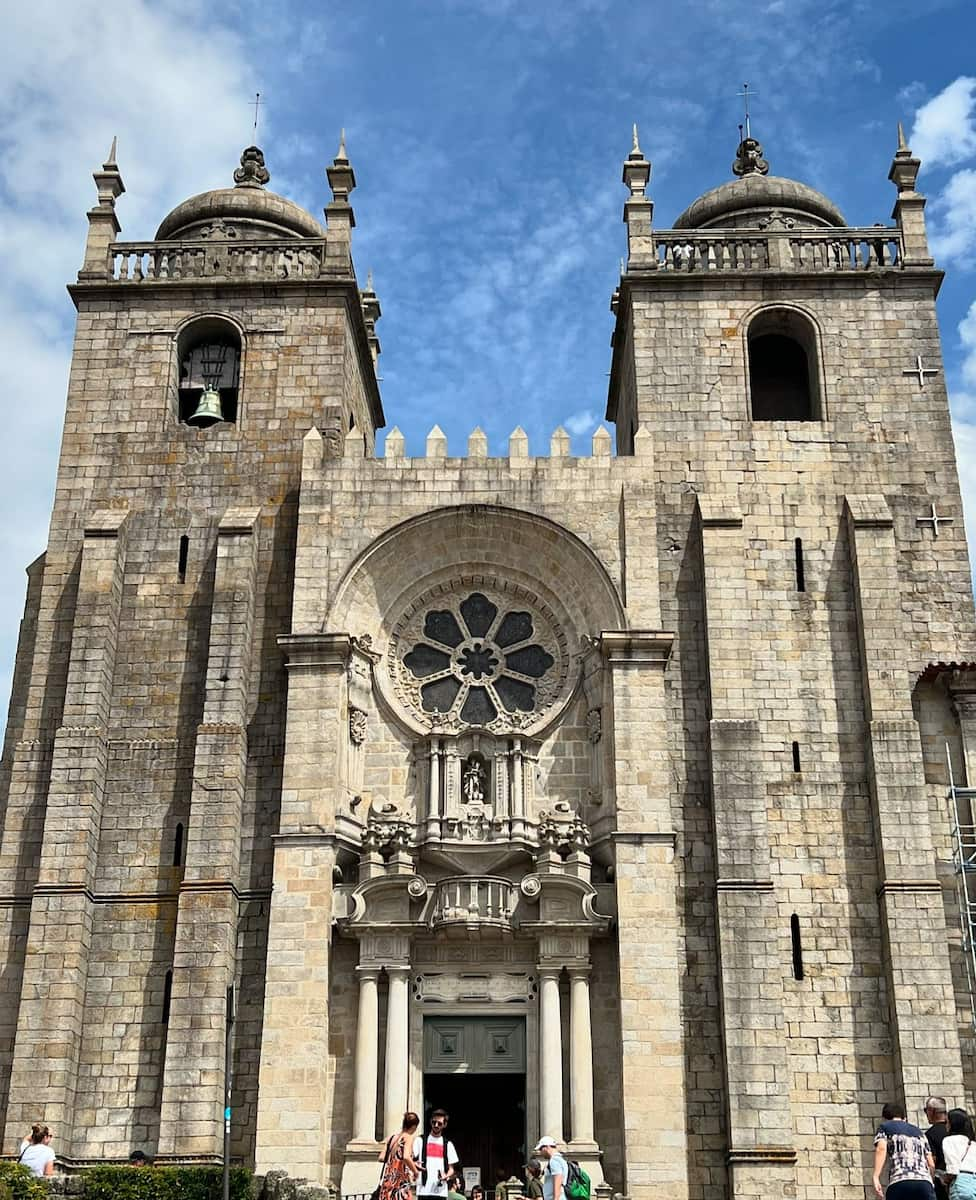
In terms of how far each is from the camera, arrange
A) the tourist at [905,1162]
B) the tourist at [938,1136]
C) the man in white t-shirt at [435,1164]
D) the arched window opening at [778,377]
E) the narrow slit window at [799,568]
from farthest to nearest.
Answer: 1. the arched window opening at [778,377]
2. the narrow slit window at [799,568]
3. the man in white t-shirt at [435,1164]
4. the tourist at [938,1136]
5. the tourist at [905,1162]

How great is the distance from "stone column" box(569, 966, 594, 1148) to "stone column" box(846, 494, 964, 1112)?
13.6 ft

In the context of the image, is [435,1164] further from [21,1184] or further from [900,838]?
[900,838]

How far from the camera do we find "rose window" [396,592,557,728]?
25.6 m

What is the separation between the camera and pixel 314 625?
978 inches

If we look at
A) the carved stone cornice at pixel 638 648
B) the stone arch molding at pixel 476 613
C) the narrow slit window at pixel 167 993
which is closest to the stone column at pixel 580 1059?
the stone arch molding at pixel 476 613

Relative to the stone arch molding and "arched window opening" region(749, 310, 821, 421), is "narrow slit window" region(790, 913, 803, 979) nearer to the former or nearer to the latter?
the stone arch molding

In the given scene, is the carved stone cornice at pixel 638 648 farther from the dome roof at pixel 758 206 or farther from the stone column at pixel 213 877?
the dome roof at pixel 758 206

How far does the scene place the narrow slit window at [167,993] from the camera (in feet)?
75.5

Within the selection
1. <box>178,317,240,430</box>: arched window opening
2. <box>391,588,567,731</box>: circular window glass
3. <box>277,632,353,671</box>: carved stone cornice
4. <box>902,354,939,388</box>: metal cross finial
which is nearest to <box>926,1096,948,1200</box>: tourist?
<box>391,588,567,731</box>: circular window glass

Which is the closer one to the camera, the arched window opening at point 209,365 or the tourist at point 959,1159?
the tourist at point 959,1159

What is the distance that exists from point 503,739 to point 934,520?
7690 millimetres

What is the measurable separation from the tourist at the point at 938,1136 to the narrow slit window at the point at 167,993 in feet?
40.1

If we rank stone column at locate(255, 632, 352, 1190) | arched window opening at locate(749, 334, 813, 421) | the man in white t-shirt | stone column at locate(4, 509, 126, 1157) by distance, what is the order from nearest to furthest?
the man in white t-shirt
stone column at locate(255, 632, 352, 1190)
stone column at locate(4, 509, 126, 1157)
arched window opening at locate(749, 334, 813, 421)

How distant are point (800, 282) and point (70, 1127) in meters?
17.5
